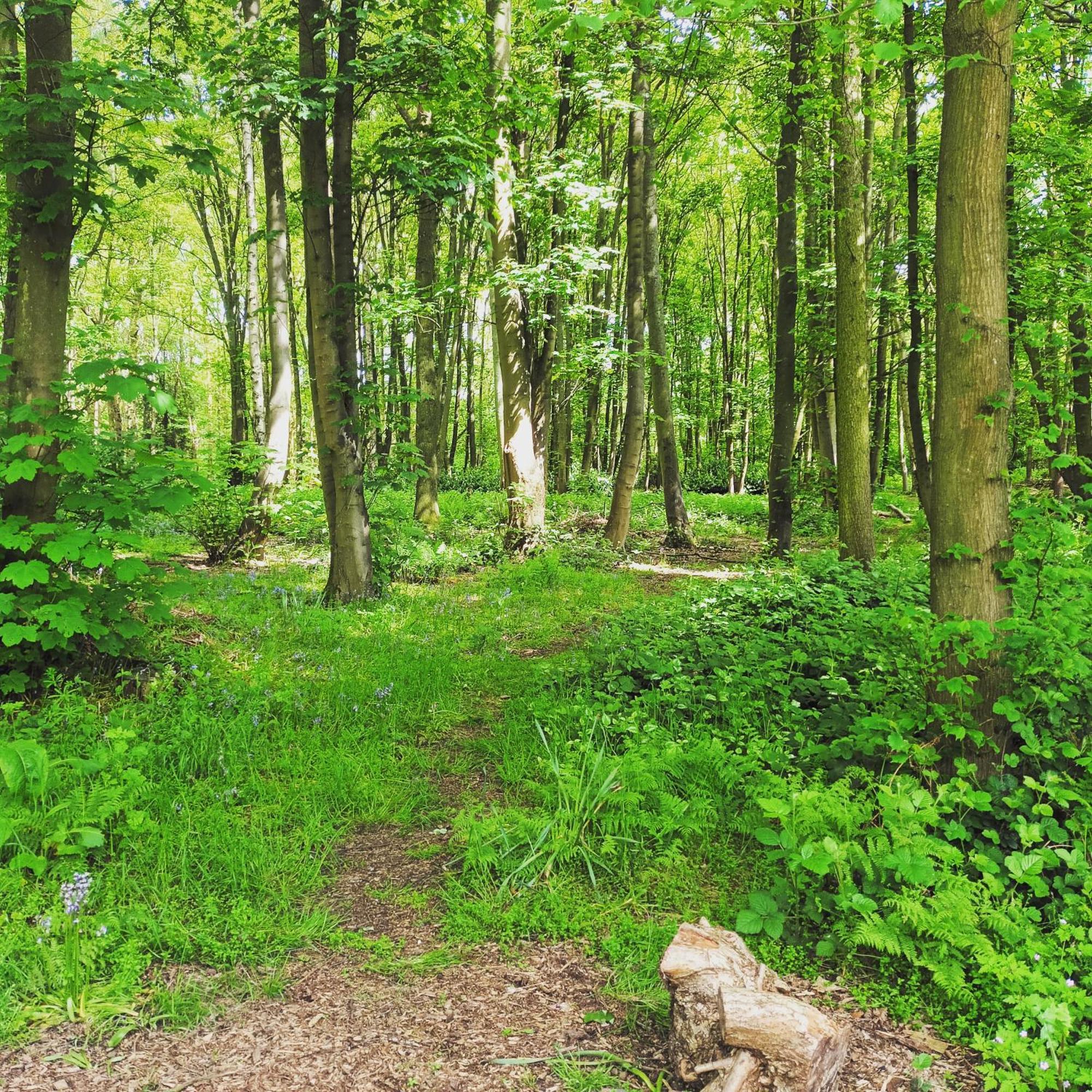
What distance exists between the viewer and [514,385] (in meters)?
10.3

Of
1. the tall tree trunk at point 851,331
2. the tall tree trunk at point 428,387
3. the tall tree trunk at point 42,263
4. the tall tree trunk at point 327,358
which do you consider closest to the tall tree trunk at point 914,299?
the tall tree trunk at point 851,331

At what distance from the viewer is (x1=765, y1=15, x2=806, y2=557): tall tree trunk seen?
27.4 feet

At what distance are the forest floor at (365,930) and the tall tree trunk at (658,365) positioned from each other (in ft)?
24.5

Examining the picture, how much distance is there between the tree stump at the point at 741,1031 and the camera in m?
2.01

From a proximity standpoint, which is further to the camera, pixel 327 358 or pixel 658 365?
pixel 658 365

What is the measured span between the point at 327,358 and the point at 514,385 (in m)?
3.96

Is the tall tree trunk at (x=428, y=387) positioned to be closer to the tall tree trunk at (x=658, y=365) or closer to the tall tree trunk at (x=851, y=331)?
the tall tree trunk at (x=658, y=365)

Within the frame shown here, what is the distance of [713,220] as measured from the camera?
29.6 m

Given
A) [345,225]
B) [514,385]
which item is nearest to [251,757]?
[345,225]

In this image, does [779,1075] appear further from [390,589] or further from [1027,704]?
[390,589]

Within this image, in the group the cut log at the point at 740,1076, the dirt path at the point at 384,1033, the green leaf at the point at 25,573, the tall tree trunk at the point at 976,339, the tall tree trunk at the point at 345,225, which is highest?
the tall tree trunk at the point at 345,225

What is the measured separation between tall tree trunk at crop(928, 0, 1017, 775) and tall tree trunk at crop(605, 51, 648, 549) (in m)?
7.22

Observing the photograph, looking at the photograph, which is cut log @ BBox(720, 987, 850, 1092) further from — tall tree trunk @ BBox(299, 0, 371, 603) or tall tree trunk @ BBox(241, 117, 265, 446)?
tall tree trunk @ BBox(241, 117, 265, 446)

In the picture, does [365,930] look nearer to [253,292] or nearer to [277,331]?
[277,331]
